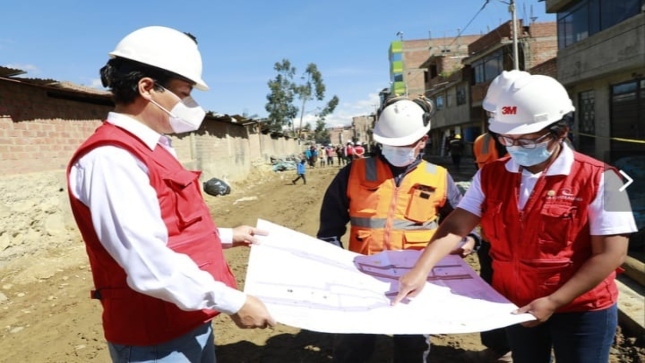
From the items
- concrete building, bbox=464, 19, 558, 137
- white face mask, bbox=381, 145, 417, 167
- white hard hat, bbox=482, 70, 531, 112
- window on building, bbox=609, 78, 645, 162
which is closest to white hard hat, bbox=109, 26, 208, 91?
white hard hat, bbox=482, 70, 531, 112

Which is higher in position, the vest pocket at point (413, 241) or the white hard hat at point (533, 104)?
the white hard hat at point (533, 104)

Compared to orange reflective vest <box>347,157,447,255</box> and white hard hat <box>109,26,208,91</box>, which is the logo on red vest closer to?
orange reflective vest <box>347,157,447,255</box>

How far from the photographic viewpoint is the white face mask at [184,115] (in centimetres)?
161

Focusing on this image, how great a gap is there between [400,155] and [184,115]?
1233 millimetres

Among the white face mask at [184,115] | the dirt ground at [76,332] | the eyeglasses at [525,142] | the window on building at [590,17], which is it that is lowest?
the dirt ground at [76,332]

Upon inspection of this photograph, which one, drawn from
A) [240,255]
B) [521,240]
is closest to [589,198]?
[521,240]

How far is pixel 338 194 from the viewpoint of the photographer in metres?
2.56

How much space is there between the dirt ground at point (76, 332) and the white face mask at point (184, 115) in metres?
2.40

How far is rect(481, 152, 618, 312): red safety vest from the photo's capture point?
1652mm

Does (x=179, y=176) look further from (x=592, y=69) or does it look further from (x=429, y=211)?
A: (x=592, y=69)

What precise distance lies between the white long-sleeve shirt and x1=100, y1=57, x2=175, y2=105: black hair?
0.83 feet

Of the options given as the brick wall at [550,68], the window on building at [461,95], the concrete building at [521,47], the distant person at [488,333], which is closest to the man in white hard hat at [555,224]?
the distant person at [488,333]

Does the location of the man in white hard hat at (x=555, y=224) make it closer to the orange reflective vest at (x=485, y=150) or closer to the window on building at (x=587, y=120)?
the orange reflective vest at (x=485, y=150)

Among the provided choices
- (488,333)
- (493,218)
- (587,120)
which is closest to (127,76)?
(493,218)
